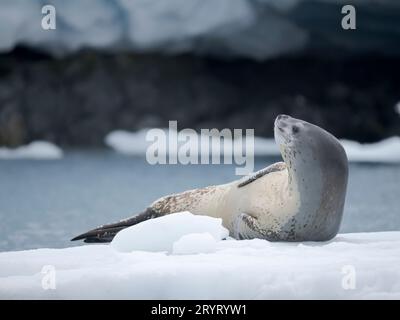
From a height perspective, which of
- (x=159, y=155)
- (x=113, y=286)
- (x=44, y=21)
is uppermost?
(x=44, y=21)

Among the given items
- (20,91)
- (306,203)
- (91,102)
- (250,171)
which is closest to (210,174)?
(250,171)

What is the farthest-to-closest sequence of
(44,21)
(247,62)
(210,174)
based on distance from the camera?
(247,62)
(210,174)
(44,21)

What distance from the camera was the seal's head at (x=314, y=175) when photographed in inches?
159

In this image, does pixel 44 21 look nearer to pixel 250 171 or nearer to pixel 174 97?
pixel 174 97

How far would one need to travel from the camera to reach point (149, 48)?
15.8 feet

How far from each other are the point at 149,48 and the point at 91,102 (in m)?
0.54

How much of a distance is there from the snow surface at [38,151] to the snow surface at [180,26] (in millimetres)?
600

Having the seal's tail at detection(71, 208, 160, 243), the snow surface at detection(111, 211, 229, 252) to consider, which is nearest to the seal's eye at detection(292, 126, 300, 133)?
the snow surface at detection(111, 211, 229, 252)

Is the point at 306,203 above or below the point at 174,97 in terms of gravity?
below

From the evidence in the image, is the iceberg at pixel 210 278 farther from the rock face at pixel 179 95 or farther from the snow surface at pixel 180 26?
the snow surface at pixel 180 26

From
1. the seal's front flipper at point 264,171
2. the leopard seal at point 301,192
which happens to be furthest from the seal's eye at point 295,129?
the seal's front flipper at point 264,171

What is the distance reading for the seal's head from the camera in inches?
159

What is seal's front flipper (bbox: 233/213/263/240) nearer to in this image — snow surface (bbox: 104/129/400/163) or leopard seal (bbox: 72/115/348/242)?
leopard seal (bbox: 72/115/348/242)

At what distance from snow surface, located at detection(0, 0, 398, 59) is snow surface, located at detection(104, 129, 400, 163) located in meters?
0.57
